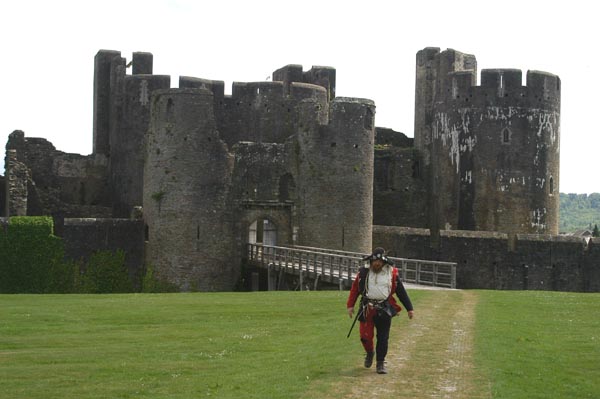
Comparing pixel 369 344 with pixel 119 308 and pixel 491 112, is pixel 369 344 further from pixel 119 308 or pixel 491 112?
pixel 491 112

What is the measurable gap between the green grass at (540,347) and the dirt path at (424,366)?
286mm

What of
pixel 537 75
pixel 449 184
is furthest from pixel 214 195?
pixel 537 75

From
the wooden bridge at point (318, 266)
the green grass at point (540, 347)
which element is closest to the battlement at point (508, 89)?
the wooden bridge at point (318, 266)

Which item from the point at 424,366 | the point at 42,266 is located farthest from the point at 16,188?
the point at 424,366

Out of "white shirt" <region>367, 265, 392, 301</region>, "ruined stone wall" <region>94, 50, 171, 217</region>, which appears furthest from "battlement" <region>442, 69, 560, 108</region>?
"white shirt" <region>367, 265, 392, 301</region>

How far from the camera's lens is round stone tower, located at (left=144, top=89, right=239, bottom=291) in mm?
37938

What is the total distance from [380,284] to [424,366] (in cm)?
129

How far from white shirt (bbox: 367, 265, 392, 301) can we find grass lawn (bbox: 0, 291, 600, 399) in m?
1.04

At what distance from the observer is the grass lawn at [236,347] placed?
43.6 feet

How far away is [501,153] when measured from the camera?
46.3 meters

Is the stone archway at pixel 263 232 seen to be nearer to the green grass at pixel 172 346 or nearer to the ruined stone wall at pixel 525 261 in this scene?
the ruined stone wall at pixel 525 261

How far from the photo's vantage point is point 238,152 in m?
39.6

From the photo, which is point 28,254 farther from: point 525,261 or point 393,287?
point 393,287

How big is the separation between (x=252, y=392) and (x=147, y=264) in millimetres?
26298
